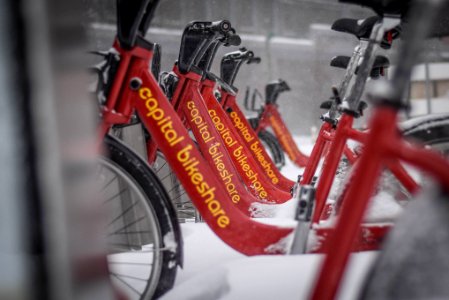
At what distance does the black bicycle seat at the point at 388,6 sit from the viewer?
1203 millimetres

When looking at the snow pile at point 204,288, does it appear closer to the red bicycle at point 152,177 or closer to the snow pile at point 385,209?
the red bicycle at point 152,177

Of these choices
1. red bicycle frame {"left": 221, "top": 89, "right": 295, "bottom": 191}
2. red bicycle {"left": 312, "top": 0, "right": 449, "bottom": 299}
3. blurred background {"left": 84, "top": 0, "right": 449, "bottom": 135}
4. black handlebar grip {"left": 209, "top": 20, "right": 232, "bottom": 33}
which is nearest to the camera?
red bicycle {"left": 312, "top": 0, "right": 449, "bottom": 299}

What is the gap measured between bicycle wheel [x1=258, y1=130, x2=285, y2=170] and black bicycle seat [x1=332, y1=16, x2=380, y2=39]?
358 cm

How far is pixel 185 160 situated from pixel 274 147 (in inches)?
166

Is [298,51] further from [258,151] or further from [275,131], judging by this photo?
[258,151]

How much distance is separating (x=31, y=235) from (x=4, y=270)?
0.19 feet

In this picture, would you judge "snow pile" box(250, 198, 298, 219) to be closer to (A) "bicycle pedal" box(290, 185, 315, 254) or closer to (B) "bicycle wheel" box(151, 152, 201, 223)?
(B) "bicycle wheel" box(151, 152, 201, 223)

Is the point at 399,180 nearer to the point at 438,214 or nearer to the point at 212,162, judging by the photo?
the point at 438,214

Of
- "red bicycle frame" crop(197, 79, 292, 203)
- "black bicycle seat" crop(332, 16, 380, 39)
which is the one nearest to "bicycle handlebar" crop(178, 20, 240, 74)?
"red bicycle frame" crop(197, 79, 292, 203)

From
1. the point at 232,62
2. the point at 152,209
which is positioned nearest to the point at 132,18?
the point at 152,209

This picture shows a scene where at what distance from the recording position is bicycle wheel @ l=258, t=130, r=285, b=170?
5.50 meters

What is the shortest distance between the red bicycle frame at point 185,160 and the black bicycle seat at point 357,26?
975mm

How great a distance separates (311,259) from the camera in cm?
134

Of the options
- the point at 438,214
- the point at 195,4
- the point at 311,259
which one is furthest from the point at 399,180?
the point at 195,4
